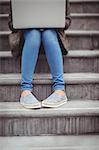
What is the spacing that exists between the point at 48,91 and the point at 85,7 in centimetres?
101

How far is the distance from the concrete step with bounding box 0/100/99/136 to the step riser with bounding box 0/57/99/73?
1.17 feet

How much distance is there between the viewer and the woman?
2051 mm

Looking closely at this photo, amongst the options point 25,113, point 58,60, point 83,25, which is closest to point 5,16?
point 83,25

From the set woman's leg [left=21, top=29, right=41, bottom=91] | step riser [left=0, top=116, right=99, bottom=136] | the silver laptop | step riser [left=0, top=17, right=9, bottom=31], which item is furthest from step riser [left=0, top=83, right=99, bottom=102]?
step riser [left=0, top=17, right=9, bottom=31]

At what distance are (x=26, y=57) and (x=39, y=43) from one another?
0.38 feet

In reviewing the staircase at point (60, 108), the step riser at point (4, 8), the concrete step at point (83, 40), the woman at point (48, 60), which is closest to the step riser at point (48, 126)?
the staircase at point (60, 108)

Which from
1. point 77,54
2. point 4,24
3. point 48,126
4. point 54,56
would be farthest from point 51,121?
point 4,24

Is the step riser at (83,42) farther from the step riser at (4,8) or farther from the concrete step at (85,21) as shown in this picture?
the step riser at (4,8)

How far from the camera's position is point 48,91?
2.15m

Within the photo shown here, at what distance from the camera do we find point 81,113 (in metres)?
1.97

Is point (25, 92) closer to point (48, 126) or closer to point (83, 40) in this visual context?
point (48, 126)

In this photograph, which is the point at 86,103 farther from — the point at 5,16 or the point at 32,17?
the point at 5,16

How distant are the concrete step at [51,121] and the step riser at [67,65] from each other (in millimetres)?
357

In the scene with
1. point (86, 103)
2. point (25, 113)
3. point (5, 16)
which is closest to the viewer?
point (25, 113)
